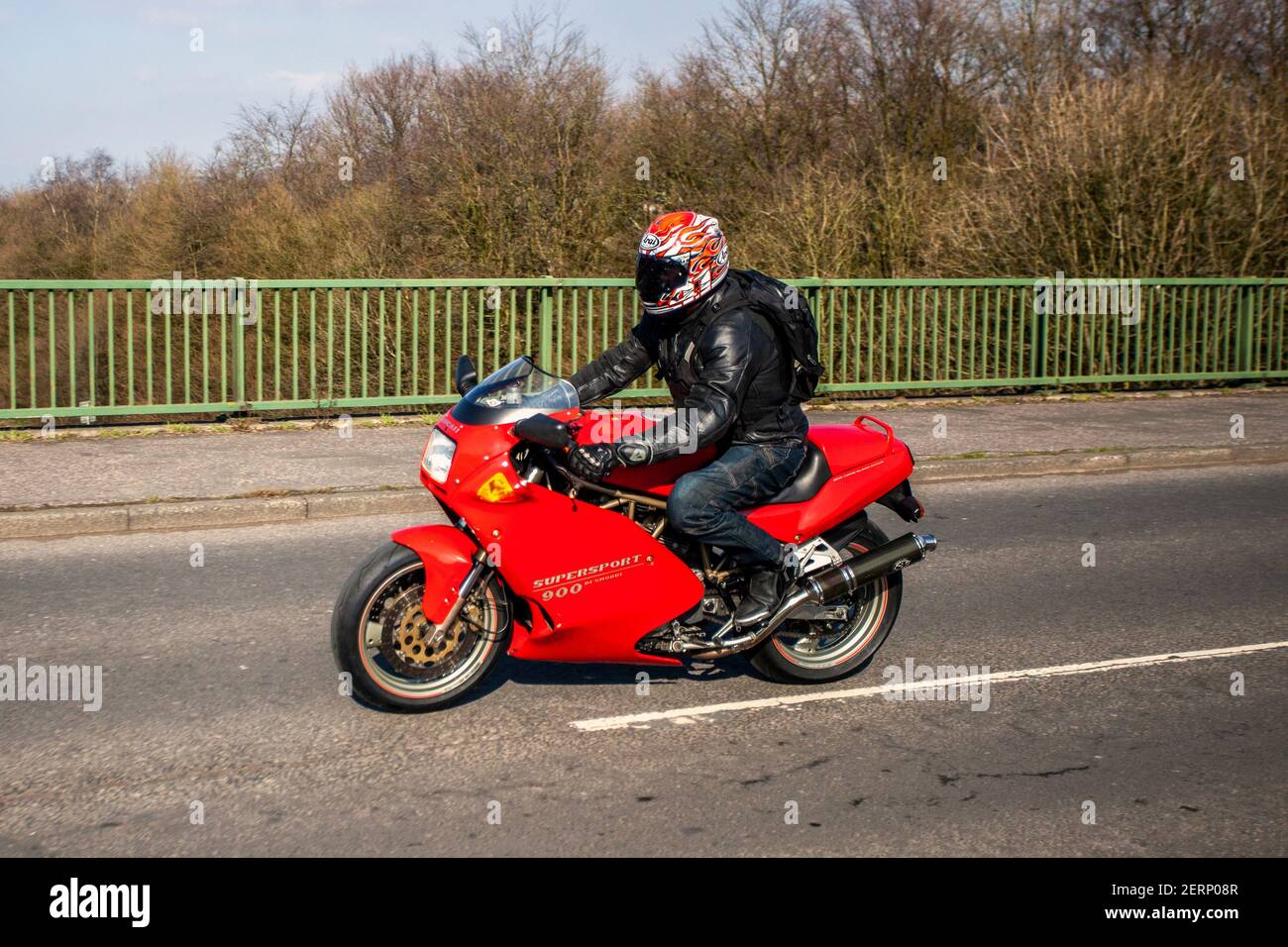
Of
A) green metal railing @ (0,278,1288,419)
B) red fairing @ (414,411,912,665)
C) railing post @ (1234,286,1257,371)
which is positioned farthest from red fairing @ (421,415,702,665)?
railing post @ (1234,286,1257,371)

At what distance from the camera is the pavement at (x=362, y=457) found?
9.00 metres

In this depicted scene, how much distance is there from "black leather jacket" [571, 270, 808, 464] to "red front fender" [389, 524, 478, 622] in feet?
2.41

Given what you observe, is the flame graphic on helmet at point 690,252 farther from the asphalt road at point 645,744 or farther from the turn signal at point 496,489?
the asphalt road at point 645,744

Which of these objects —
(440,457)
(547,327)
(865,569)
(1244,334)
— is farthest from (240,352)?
(1244,334)

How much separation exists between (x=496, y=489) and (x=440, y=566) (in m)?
0.36

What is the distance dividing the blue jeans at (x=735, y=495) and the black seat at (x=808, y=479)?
1.1 inches

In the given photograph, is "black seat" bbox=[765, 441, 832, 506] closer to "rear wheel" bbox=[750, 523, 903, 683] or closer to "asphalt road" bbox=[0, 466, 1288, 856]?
"rear wheel" bbox=[750, 523, 903, 683]

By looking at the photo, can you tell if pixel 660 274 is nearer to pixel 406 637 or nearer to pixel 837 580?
pixel 837 580

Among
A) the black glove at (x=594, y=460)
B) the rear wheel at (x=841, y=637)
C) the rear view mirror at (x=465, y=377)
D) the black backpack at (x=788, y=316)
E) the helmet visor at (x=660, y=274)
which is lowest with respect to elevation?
the rear wheel at (x=841, y=637)

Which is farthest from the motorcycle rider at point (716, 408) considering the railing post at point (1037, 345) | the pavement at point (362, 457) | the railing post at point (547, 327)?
the railing post at point (1037, 345)

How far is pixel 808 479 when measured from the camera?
5.45m

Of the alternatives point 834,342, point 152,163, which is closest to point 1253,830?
point 834,342
